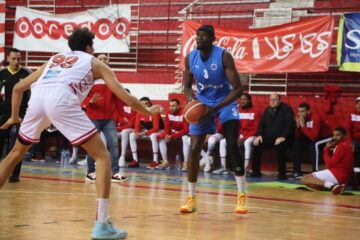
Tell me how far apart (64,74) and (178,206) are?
287 centimetres

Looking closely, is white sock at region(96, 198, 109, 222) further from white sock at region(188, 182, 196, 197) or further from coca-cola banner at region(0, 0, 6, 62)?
coca-cola banner at region(0, 0, 6, 62)

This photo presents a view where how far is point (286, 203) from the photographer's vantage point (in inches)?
353

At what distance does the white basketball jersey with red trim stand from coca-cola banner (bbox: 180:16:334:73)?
9225mm

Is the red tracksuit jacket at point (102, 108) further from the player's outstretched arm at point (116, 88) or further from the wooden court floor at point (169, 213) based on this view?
the player's outstretched arm at point (116, 88)

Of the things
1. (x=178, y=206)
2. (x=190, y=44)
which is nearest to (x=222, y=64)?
(x=178, y=206)

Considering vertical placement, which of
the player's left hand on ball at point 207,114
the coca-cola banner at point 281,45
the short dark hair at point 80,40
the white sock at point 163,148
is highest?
the coca-cola banner at point 281,45

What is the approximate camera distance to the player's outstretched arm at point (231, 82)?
7.41m

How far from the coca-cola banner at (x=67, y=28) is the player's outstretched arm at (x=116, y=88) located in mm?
12156

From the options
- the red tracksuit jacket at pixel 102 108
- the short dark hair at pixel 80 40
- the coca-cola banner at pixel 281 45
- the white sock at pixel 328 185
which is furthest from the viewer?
the coca-cola banner at pixel 281 45

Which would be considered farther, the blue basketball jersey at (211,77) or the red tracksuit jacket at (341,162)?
the red tracksuit jacket at (341,162)

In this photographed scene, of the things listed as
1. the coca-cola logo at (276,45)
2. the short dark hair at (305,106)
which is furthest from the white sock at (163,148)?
the short dark hair at (305,106)

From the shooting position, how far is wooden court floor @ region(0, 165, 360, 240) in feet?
19.5

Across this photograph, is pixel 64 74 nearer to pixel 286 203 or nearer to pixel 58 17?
pixel 286 203

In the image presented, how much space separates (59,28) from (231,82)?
12.0m
